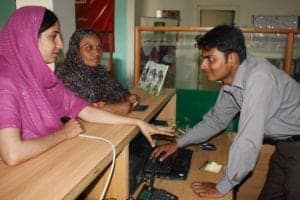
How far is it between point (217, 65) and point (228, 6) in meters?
4.60

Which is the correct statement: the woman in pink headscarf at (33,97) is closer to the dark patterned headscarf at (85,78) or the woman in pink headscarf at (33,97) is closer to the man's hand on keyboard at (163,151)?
the man's hand on keyboard at (163,151)

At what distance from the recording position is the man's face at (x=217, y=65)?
57.5 inches

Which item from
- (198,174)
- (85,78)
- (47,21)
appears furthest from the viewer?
(85,78)

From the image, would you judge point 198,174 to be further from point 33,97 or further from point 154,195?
point 33,97

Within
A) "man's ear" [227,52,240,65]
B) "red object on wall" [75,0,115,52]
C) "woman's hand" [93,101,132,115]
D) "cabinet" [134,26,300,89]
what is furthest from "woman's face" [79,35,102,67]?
"red object on wall" [75,0,115,52]

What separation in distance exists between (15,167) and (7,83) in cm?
27

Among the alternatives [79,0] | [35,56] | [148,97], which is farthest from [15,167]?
[79,0]

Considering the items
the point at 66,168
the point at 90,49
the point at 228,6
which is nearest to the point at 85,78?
the point at 90,49

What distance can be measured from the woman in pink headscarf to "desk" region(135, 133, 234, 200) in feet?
0.89

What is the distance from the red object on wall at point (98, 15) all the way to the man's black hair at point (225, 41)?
9.09 feet

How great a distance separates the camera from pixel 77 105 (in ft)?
4.48

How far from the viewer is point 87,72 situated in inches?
83.9

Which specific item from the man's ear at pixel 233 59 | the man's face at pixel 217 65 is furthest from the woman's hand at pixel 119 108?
the man's ear at pixel 233 59

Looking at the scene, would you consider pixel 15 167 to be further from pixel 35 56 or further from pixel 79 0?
pixel 79 0
